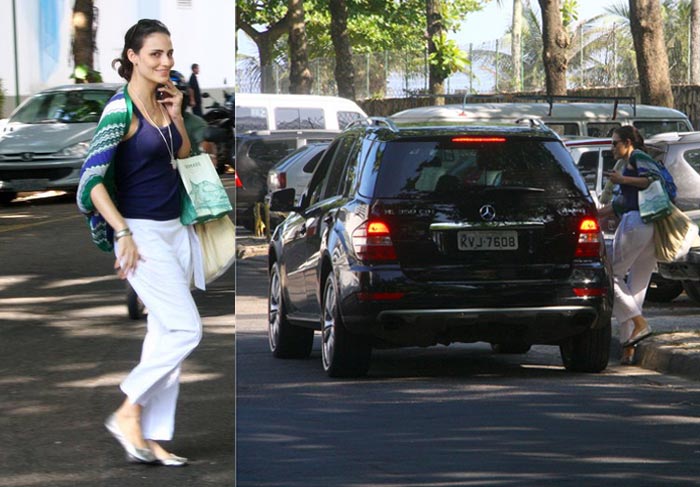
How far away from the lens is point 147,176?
4.12 metres

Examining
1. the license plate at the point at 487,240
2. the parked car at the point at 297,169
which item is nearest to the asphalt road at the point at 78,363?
the parked car at the point at 297,169

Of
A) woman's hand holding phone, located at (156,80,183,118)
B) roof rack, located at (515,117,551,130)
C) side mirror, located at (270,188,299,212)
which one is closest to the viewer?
woman's hand holding phone, located at (156,80,183,118)

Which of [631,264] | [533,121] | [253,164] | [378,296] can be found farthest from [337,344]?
[253,164]

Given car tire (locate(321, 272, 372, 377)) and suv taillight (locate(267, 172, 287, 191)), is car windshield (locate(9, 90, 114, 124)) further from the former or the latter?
car tire (locate(321, 272, 372, 377))

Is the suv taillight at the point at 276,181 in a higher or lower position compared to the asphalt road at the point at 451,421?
higher

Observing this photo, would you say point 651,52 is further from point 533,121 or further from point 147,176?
point 147,176

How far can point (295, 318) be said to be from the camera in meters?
6.93

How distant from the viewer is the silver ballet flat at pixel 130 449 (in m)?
→ 4.35

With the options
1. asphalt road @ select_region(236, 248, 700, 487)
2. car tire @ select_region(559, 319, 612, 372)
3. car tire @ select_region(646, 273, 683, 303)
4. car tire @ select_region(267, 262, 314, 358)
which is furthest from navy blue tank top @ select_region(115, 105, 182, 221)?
car tire @ select_region(646, 273, 683, 303)

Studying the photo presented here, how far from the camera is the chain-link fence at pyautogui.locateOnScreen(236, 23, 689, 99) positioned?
4.85 m

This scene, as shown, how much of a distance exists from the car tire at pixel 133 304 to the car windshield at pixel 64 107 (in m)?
0.56

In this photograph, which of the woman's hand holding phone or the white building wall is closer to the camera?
the white building wall

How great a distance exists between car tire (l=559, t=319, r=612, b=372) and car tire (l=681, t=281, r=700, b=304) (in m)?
3.79

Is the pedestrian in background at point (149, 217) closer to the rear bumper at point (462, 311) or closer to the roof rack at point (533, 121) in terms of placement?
the rear bumper at point (462, 311)
